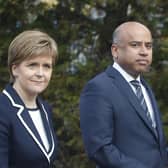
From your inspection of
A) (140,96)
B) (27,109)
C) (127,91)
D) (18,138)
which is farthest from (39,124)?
(140,96)

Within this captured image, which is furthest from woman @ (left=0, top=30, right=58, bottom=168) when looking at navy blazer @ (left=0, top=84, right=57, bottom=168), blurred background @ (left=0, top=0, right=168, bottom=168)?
blurred background @ (left=0, top=0, right=168, bottom=168)

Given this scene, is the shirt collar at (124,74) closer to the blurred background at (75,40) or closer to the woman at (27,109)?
the woman at (27,109)

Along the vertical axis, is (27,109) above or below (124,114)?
above

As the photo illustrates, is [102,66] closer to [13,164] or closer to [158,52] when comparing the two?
[158,52]

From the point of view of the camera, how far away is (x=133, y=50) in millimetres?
4168

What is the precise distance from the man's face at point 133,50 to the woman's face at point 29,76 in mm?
809

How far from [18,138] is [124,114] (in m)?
0.93

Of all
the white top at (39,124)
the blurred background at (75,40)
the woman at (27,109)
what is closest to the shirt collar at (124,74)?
the woman at (27,109)

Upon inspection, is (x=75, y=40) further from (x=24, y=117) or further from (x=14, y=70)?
(x=24, y=117)

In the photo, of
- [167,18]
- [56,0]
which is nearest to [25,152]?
[56,0]

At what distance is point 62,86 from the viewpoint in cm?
698

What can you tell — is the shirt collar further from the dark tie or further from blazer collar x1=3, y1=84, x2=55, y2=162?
blazer collar x1=3, y1=84, x2=55, y2=162

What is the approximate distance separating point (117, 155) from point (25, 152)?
794 mm

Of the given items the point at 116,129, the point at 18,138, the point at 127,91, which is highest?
the point at 127,91
